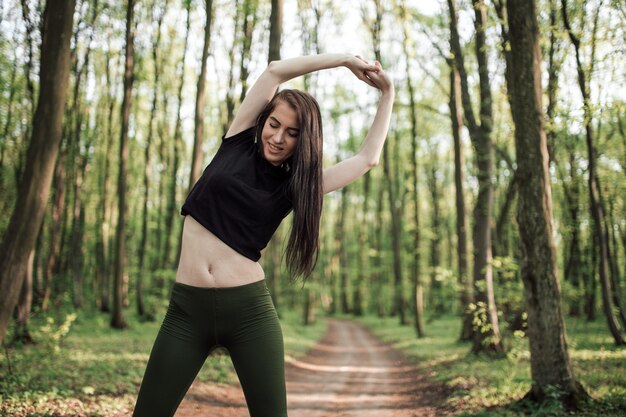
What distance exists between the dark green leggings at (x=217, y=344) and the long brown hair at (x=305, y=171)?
38 cm

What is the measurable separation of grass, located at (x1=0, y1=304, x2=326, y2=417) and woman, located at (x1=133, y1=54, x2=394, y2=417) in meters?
4.06

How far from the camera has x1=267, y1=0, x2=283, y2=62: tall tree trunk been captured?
11.1m

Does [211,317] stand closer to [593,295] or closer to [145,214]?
[145,214]

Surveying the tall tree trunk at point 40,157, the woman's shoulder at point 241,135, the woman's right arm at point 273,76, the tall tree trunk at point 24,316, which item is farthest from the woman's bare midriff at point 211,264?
the tall tree trunk at point 24,316

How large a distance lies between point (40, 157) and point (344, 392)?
259 inches

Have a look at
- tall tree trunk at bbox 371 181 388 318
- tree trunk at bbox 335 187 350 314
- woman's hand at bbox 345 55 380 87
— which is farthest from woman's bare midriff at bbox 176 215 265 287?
tree trunk at bbox 335 187 350 314

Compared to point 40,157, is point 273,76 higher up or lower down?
lower down

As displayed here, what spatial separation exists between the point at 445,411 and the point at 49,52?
23.7ft

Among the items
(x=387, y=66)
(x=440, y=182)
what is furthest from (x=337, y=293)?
(x=387, y=66)

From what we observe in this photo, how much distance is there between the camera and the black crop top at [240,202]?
2338mm

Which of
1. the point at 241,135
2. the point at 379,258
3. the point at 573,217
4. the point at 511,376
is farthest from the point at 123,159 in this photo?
the point at 379,258

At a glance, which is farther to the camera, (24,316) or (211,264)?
(24,316)

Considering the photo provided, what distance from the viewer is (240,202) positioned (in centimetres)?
234

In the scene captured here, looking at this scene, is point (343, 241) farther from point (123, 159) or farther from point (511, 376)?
point (511, 376)
